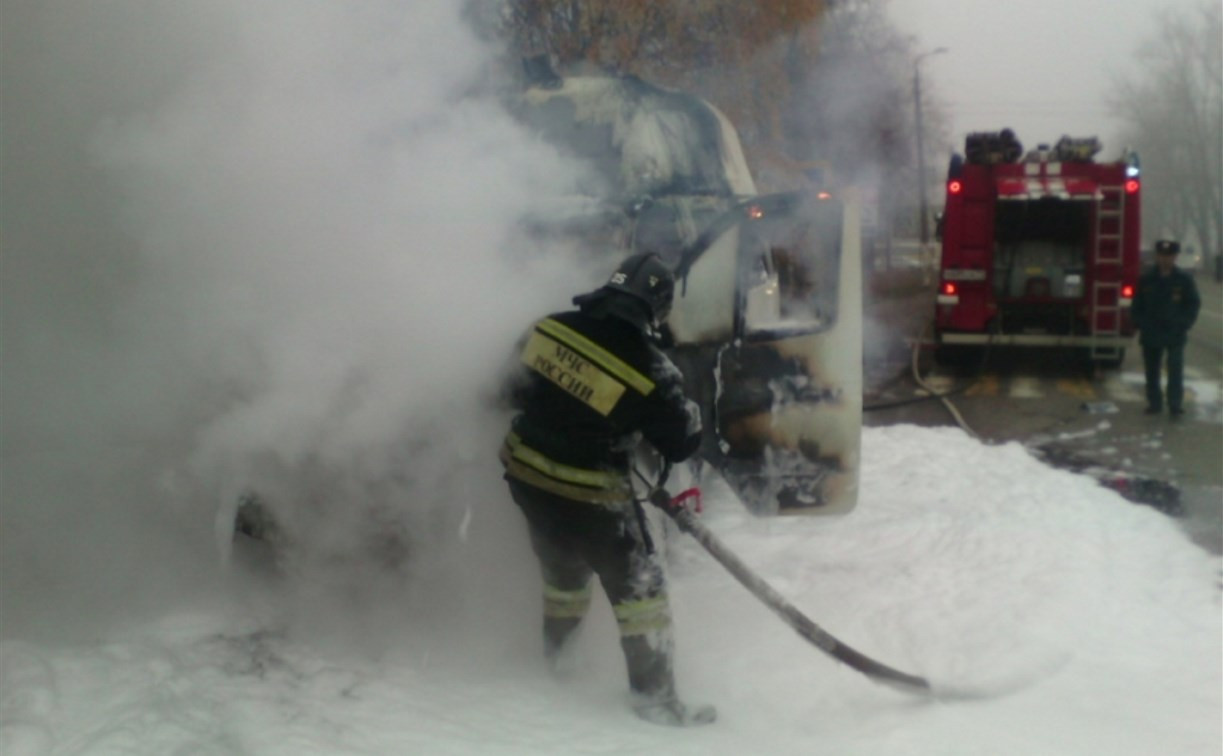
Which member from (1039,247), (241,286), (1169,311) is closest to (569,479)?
(241,286)

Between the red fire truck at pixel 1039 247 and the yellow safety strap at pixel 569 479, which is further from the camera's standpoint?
the red fire truck at pixel 1039 247

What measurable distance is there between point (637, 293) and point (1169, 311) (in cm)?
777

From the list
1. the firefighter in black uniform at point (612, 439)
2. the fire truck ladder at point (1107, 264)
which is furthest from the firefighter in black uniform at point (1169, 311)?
the firefighter in black uniform at point (612, 439)

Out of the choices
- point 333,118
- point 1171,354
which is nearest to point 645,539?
point 333,118

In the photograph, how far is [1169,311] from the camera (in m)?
9.70

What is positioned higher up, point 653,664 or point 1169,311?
point 1169,311

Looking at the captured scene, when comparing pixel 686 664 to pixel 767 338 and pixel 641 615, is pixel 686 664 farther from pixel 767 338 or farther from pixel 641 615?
pixel 767 338

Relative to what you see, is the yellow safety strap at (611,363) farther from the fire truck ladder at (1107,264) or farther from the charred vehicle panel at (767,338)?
the fire truck ladder at (1107,264)

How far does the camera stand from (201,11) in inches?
159

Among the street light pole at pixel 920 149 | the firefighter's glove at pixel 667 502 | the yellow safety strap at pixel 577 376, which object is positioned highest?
the street light pole at pixel 920 149

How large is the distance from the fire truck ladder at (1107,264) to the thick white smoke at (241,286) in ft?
31.6

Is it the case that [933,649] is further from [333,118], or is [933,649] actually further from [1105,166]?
[1105,166]

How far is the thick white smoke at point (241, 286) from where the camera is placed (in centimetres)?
394

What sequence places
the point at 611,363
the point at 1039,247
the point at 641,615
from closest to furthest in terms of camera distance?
the point at 611,363 < the point at 641,615 < the point at 1039,247
